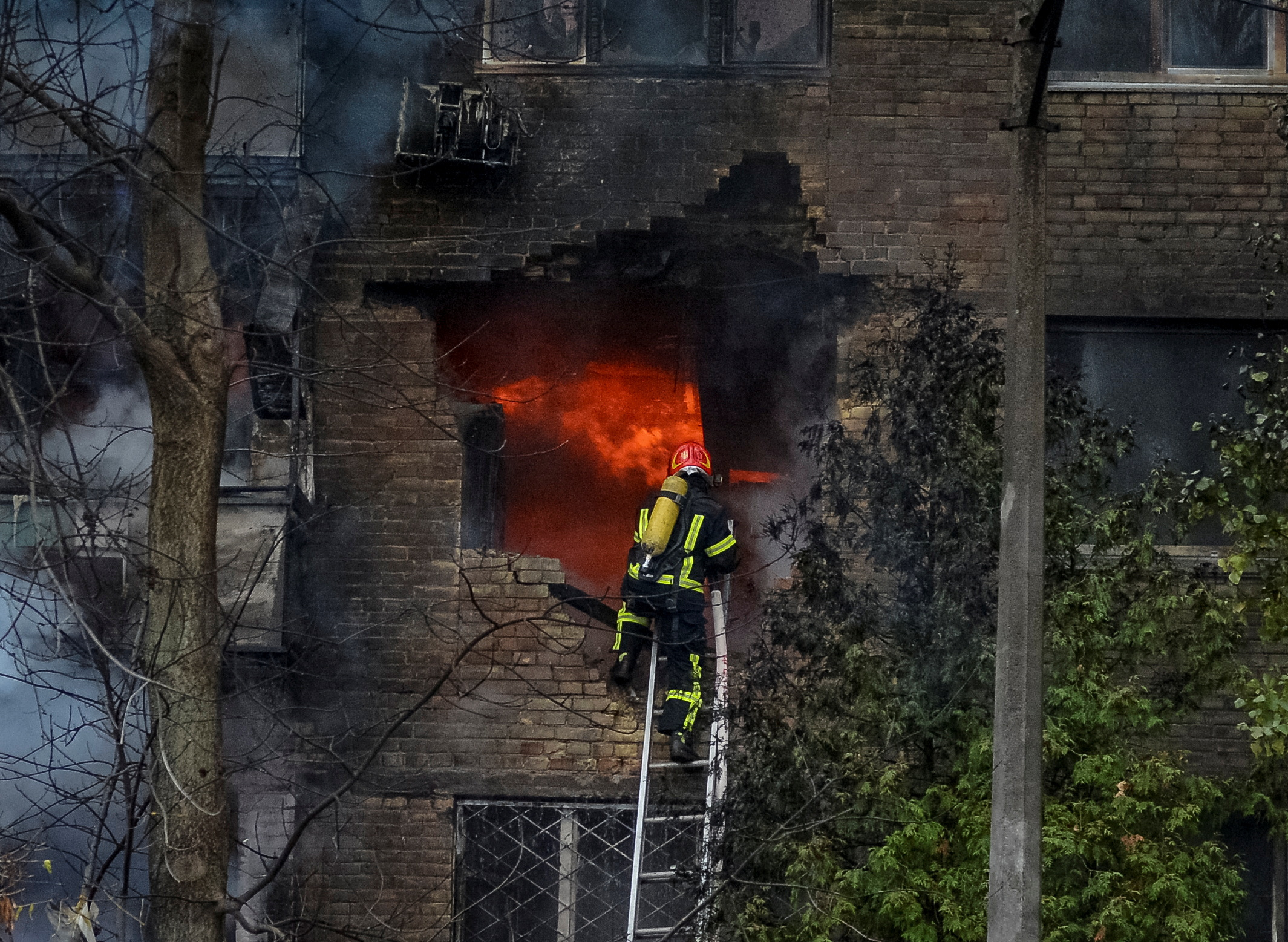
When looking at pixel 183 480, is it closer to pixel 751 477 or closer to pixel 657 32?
pixel 751 477

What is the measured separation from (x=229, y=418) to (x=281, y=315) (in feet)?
3.40

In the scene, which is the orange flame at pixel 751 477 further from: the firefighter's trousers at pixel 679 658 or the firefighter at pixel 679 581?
the firefighter's trousers at pixel 679 658

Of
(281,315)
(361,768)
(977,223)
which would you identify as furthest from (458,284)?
(361,768)

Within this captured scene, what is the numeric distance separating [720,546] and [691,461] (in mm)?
600

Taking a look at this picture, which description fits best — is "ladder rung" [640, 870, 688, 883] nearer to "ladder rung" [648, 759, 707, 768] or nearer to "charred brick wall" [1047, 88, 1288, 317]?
"ladder rung" [648, 759, 707, 768]

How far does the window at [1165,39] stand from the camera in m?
9.69

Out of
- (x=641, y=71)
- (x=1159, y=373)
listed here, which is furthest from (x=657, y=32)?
(x=1159, y=373)

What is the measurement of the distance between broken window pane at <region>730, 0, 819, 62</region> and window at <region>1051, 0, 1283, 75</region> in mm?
1560

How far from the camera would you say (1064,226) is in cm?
941

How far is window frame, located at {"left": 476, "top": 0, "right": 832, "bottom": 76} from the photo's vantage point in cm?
944

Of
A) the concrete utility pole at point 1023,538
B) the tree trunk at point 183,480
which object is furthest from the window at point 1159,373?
the tree trunk at point 183,480

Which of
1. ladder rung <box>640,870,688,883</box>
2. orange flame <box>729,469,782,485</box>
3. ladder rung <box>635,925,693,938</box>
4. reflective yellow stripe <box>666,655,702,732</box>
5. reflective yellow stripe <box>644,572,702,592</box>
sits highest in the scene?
orange flame <box>729,469,782,485</box>

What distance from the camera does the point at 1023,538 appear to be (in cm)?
549

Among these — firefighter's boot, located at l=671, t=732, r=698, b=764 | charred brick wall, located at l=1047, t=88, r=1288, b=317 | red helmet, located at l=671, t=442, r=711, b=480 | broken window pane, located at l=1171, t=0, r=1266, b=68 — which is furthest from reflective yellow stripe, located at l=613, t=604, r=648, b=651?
broken window pane, located at l=1171, t=0, r=1266, b=68
